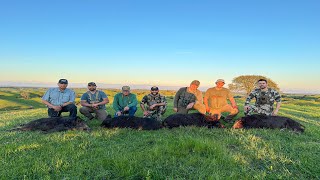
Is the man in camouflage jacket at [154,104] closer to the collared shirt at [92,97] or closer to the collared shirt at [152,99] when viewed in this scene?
the collared shirt at [152,99]

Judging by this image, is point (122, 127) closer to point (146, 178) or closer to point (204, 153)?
point (204, 153)

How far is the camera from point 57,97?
9.45 metres

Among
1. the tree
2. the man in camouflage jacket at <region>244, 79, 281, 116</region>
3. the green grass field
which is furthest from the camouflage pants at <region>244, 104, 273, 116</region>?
the tree

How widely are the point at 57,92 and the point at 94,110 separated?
1.48 meters

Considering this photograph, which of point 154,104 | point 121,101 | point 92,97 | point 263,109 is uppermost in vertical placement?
point 92,97

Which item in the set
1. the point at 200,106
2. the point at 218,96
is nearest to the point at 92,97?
the point at 200,106

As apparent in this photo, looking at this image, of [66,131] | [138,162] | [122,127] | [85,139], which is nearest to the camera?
[138,162]

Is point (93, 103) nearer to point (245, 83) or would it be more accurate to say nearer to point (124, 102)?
point (124, 102)

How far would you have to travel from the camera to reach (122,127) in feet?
25.6

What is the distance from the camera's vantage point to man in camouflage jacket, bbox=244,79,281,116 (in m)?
9.42

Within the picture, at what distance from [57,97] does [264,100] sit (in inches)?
289

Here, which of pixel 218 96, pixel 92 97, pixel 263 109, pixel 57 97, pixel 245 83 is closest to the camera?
pixel 57 97

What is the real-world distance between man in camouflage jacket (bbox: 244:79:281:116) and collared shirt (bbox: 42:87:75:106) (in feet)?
20.9

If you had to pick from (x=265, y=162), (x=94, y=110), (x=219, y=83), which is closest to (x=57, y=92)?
(x=94, y=110)
